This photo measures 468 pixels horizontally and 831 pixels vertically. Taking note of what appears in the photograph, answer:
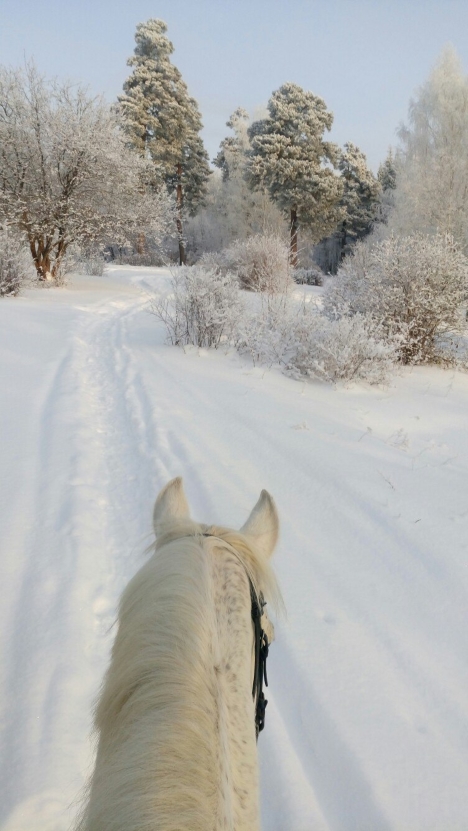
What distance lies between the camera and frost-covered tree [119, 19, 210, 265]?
87.4 feet

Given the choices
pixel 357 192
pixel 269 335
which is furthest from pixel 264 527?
pixel 357 192

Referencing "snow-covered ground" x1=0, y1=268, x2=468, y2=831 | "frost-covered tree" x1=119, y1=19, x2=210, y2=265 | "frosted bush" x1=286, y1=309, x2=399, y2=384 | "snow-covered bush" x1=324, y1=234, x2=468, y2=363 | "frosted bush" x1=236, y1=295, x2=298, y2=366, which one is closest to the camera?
"snow-covered ground" x1=0, y1=268, x2=468, y2=831

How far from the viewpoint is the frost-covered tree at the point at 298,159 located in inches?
988

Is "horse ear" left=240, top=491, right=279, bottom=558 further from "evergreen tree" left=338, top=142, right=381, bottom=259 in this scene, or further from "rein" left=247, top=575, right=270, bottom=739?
"evergreen tree" left=338, top=142, right=381, bottom=259

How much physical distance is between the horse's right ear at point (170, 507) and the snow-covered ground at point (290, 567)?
1.07 meters

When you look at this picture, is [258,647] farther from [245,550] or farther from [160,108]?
[160,108]

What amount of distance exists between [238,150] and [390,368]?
3463 cm

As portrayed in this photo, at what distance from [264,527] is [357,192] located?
122 feet

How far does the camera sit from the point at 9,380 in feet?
18.3

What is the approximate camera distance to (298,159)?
25.5 meters

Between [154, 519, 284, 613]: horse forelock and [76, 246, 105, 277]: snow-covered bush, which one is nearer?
[154, 519, 284, 613]: horse forelock

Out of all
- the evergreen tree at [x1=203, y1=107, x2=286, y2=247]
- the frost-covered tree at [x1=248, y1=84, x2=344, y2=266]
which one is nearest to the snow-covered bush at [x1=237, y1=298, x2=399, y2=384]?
the frost-covered tree at [x1=248, y1=84, x2=344, y2=266]

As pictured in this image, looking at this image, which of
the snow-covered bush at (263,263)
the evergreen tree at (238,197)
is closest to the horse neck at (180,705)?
the snow-covered bush at (263,263)

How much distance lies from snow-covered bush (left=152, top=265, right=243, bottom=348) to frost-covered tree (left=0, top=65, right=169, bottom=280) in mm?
9050
